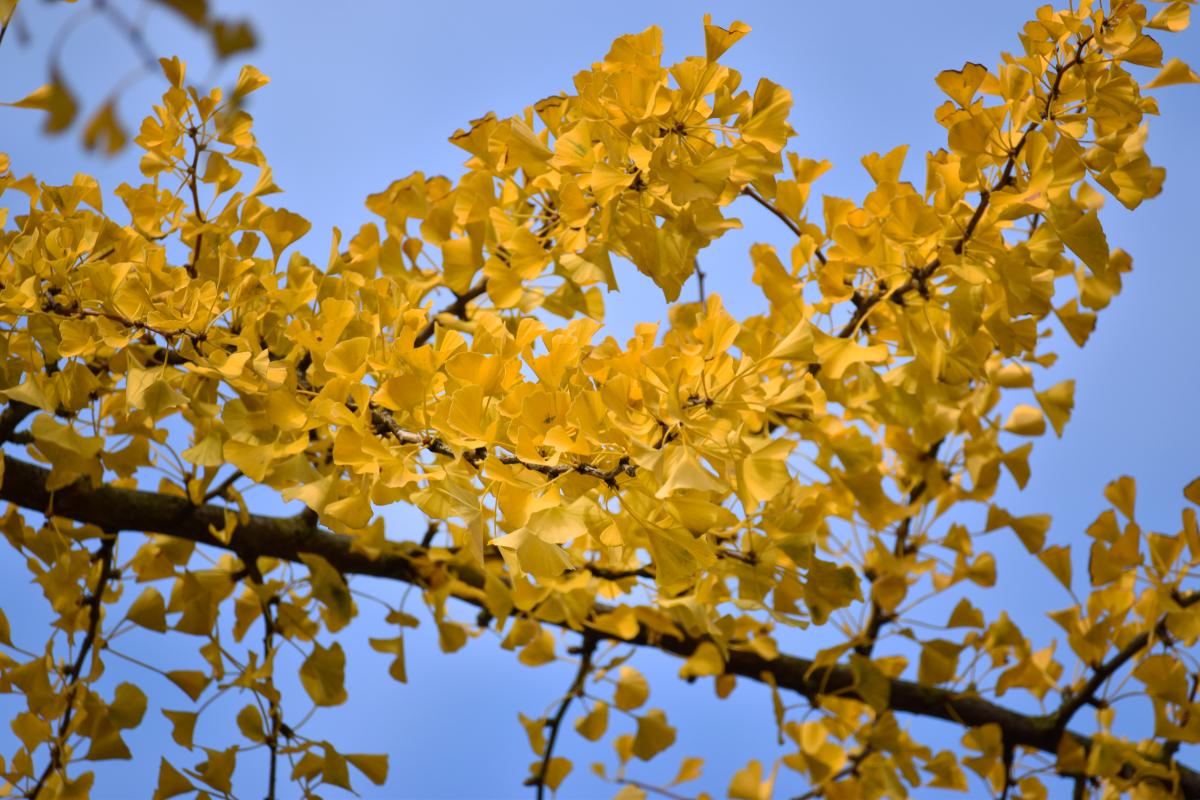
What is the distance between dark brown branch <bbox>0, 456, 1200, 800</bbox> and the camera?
1073 millimetres

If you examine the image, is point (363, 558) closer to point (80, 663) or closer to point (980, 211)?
point (80, 663)

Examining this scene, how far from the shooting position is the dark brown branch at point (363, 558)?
1.07 meters

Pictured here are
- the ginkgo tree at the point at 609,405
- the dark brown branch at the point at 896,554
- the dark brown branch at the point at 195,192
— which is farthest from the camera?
the dark brown branch at the point at 896,554

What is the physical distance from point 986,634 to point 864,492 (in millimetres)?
521

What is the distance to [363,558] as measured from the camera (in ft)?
3.90

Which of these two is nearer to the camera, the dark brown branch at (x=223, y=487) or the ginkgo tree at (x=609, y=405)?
the ginkgo tree at (x=609, y=405)

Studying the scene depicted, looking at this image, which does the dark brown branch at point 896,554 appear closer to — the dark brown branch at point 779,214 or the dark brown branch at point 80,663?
the dark brown branch at point 779,214

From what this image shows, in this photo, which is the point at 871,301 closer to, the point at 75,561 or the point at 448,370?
the point at 448,370

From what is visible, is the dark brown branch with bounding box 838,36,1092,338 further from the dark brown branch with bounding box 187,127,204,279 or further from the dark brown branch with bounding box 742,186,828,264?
the dark brown branch with bounding box 187,127,204,279

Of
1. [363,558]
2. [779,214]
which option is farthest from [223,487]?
[779,214]

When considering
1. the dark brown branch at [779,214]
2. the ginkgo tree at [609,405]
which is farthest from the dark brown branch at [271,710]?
the dark brown branch at [779,214]

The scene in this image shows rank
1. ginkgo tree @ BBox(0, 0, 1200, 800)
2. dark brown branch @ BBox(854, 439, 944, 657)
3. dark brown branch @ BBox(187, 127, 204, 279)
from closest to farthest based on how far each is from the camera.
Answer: ginkgo tree @ BBox(0, 0, 1200, 800) < dark brown branch @ BBox(187, 127, 204, 279) < dark brown branch @ BBox(854, 439, 944, 657)

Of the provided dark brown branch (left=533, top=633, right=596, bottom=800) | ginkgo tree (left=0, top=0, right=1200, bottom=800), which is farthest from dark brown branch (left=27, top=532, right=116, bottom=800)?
dark brown branch (left=533, top=633, right=596, bottom=800)

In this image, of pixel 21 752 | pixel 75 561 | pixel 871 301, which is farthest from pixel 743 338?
pixel 21 752
